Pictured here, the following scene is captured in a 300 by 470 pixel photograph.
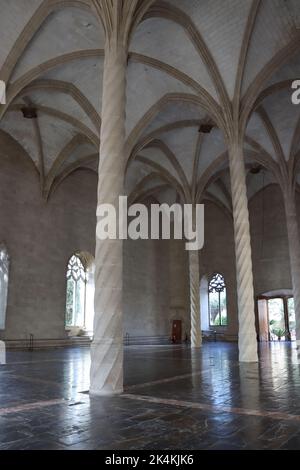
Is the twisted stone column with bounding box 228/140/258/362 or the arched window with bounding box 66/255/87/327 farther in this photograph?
the arched window with bounding box 66/255/87/327

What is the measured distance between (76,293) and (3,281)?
4614 mm

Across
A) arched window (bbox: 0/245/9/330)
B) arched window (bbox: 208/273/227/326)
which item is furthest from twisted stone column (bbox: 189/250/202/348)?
arched window (bbox: 0/245/9/330)

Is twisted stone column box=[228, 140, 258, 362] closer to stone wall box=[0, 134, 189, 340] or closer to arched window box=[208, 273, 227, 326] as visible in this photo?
stone wall box=[0, 134, 189, 340]

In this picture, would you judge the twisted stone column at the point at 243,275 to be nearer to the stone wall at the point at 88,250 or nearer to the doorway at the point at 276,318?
the stone wall at the point at 88,250

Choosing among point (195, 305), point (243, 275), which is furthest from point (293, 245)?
point (243, 275)

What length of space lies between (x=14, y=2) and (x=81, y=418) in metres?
12.7

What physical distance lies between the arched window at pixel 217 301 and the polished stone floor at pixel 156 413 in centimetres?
1908

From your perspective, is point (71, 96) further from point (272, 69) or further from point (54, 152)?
point (272, 69)

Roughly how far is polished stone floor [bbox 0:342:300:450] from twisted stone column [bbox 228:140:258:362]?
3.94m

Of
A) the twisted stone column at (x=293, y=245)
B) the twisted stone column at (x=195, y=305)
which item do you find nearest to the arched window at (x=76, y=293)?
the twisted stone column at (x=195, y=305)

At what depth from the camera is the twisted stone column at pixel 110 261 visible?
6.56 m

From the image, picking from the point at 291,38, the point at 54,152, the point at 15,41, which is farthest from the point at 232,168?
the point at 54,152

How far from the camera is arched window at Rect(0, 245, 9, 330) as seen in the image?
681 inches

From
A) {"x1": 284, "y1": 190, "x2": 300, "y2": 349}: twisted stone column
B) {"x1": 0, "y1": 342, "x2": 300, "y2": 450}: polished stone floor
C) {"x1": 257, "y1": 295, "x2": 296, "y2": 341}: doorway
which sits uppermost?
{"x1": 284, "y1": 190, "x2": 300, "y2": 349}: twisted stone column
